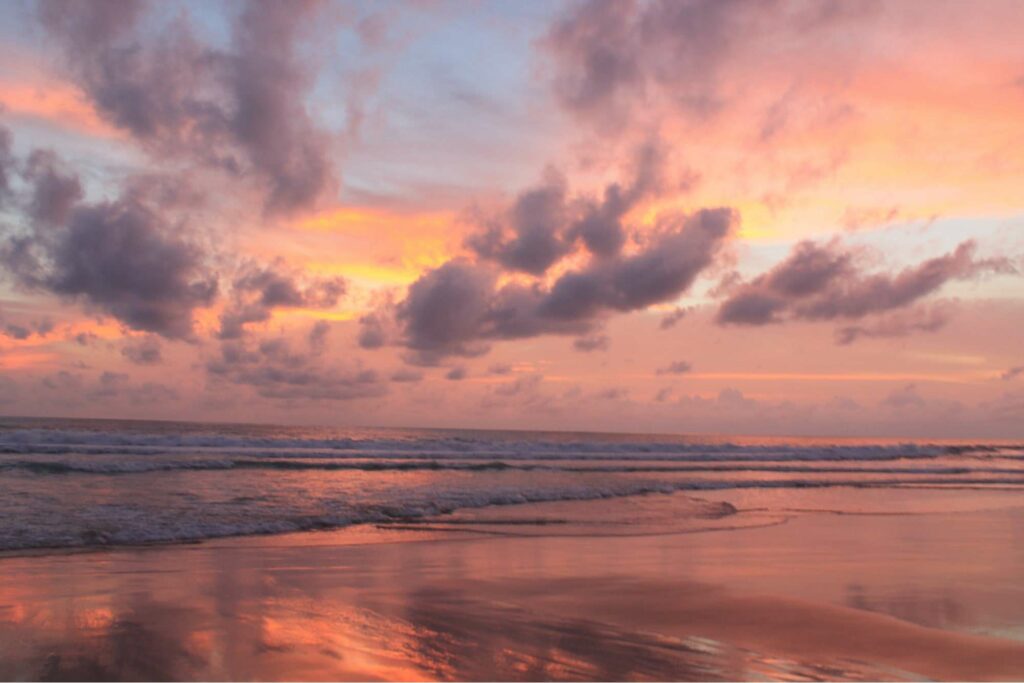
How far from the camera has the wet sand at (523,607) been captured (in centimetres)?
636

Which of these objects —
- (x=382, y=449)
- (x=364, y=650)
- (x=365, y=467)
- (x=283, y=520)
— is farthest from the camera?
(x=382, y=449)

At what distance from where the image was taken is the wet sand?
6363 mm

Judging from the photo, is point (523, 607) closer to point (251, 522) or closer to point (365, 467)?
point (251, 522)

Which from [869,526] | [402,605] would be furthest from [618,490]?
[402,605]

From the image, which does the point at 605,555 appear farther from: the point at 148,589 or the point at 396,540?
the point at 148,589

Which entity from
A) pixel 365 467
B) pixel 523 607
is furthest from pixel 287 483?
pixel 523 607

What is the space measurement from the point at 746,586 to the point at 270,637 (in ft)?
19.7

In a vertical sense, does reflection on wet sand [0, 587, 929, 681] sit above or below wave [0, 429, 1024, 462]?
above

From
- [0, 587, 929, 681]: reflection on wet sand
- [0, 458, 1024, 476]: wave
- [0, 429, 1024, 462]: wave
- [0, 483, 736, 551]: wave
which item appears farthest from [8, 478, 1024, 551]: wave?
[0, 429, 1024, 462]: wave

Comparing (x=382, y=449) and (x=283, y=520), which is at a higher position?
(x=283, y=520)

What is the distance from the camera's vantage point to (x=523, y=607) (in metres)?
8.42

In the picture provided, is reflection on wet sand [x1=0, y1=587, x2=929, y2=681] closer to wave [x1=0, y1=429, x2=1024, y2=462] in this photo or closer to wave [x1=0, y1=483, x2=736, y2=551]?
wave [x1=0, y1=483, x2=736, y2=551]

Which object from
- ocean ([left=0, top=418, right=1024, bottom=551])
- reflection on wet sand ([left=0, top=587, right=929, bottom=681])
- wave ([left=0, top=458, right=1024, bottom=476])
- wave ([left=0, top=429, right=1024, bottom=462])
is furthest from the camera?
wave ([left=0, top=429, right=1024, bottom=462])

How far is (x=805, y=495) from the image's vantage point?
23641 millimetres
